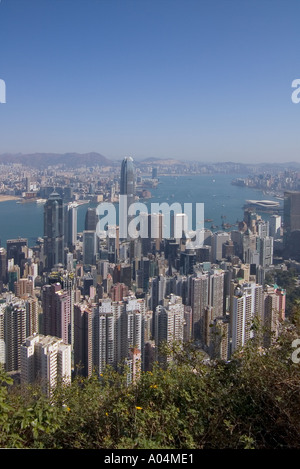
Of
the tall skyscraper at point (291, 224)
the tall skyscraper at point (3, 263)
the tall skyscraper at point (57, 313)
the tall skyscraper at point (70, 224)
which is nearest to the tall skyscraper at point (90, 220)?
the tall skyscraper at point (70, 224)

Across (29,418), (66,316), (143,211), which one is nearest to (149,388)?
(29,418)

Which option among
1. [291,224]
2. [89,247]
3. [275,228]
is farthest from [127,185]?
[291,224]

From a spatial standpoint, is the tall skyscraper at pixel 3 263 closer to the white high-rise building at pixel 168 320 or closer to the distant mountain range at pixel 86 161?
the distant mountain range at pixel 86 161

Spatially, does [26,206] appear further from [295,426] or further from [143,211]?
[295,426]

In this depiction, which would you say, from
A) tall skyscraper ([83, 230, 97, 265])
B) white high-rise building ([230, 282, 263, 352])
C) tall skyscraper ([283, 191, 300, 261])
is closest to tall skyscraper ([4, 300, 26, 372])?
white high-rise building ([230, 282, 263, 352])

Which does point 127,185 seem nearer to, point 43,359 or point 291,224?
point 291,224

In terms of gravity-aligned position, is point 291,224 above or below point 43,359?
above
